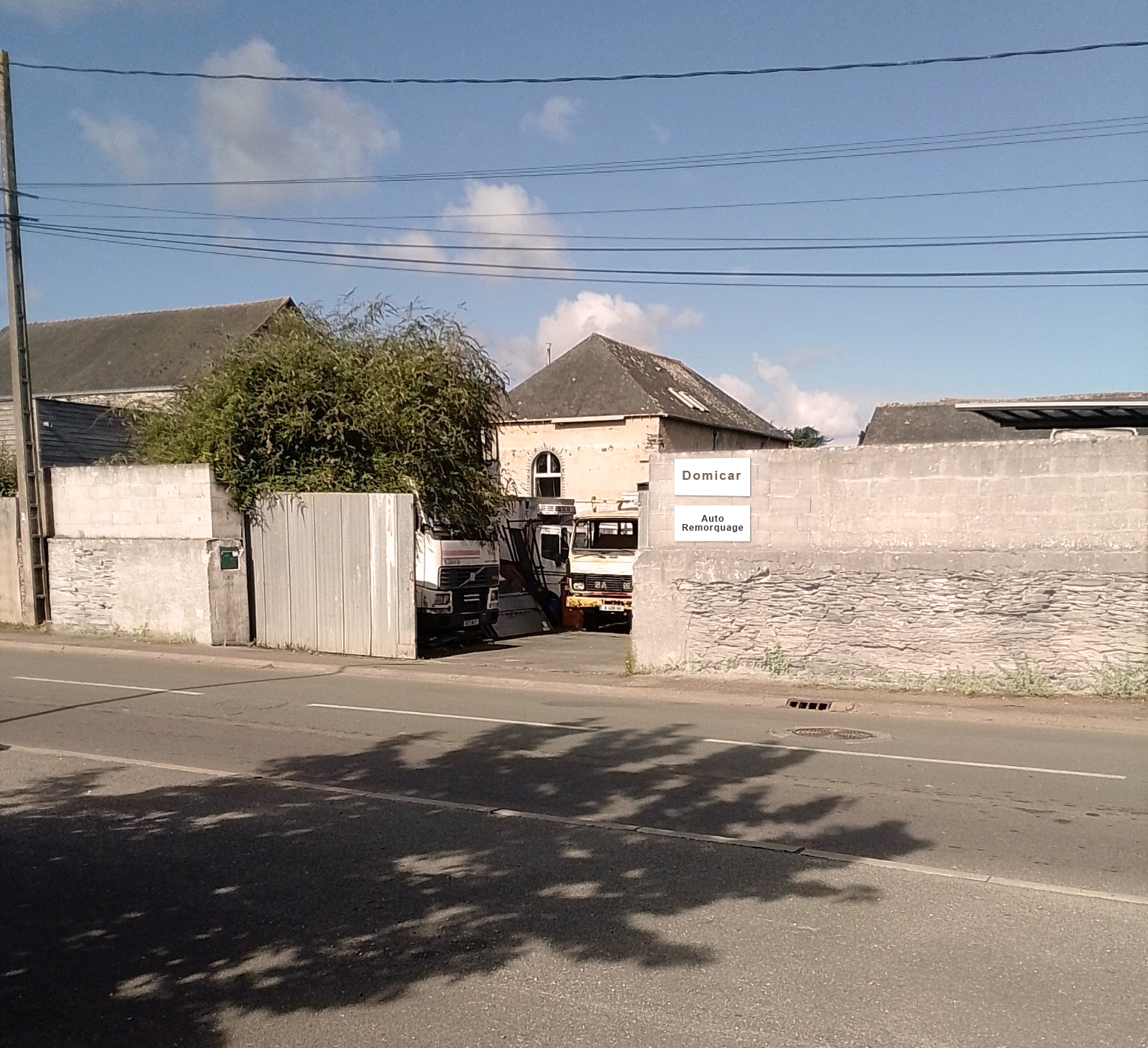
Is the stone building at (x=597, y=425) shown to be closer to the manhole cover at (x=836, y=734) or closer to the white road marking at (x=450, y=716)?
the white road marking at (x=450, y=716)

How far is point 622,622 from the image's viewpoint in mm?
22453

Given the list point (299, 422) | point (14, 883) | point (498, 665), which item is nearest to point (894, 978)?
point (14, 883)

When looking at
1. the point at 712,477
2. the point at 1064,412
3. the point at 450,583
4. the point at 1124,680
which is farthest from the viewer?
the point at 450,583

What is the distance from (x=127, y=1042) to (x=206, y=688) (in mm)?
9701

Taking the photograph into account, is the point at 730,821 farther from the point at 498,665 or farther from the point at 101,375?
A: the point at 101,375

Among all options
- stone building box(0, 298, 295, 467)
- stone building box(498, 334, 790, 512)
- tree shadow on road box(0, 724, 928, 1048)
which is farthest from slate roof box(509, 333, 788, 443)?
tree shadow on road box(0, 724, 928, 1048)

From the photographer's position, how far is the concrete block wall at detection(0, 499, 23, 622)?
21.2 meters

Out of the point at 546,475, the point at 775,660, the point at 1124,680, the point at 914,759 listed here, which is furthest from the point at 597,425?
the point at 914,759

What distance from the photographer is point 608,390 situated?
33.1m

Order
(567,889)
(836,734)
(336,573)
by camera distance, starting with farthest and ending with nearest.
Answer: (336,573), (836,734), (567,889)

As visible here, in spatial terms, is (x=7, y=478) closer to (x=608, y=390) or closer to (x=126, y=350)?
(x=126, y=350)

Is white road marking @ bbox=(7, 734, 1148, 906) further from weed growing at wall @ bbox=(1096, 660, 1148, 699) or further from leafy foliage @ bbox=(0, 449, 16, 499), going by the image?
leafy foliage @ bbox=(0, 449, 16, 499)

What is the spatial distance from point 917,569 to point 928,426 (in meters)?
17.8

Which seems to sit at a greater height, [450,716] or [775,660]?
[775,660]
